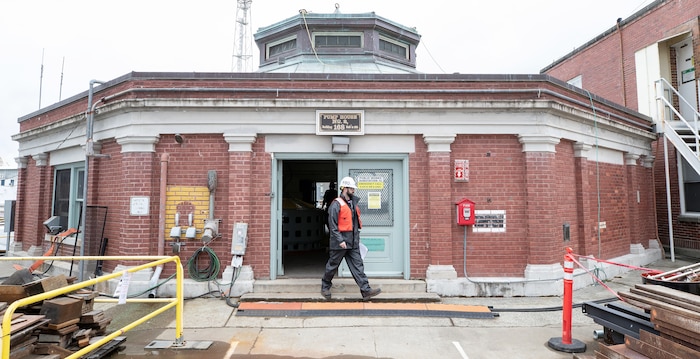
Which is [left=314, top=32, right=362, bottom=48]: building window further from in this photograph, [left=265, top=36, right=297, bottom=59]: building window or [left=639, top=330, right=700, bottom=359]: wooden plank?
[left=639, top=330, right=700, bottom=359]: wooden plank

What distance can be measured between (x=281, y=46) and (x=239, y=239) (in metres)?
8.93

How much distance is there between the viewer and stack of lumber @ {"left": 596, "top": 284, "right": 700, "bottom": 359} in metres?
3.50

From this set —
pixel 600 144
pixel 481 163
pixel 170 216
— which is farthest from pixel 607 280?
pixel 170 216

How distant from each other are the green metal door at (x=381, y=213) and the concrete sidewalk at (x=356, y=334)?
57.6 inches

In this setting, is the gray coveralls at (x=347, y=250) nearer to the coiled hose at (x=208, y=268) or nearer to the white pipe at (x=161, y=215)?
the coiled hose at (x=208, y=268)

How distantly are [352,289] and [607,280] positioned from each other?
19.4 feet

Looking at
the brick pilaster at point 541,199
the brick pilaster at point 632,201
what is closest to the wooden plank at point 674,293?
the brick pilaster at point 541,199

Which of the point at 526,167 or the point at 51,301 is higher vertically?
the point at 526,167

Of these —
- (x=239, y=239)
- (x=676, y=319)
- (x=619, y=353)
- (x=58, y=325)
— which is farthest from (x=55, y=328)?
(x=676, y=319)

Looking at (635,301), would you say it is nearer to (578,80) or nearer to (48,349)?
(48,349)

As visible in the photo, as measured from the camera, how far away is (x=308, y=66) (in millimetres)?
11367

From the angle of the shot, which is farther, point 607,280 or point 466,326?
point 607,280

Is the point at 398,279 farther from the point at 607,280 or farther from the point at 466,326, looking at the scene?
the point at 607,280

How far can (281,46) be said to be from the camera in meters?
13.3
